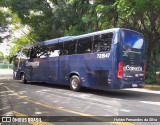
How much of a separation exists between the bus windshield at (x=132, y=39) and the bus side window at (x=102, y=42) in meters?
0.64

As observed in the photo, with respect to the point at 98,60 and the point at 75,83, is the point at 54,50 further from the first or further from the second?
the point at 98,60

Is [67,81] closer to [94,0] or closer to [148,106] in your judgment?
[148,106]

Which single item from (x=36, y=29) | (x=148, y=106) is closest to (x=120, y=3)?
(x=148, y=106)

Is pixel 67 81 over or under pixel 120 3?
under

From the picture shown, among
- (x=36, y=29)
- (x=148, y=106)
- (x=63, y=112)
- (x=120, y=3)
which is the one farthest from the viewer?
(x=36, y=29)

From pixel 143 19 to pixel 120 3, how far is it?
5321 millimetres

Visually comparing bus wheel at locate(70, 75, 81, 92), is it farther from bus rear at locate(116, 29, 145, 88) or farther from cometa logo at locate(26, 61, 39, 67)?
cometa logo at locate(26, 61, 39, 67)

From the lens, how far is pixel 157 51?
77.9ft

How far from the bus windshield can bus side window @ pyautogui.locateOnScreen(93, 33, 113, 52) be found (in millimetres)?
645

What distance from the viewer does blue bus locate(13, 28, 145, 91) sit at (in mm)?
11805

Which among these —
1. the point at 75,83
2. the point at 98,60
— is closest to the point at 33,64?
the point at 75,83

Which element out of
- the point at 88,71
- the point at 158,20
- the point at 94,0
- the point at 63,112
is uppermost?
the point at 94,0

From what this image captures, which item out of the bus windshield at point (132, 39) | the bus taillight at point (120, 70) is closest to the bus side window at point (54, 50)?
the bus windshield at point (132, 39)

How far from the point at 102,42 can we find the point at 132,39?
1448 millimetres
